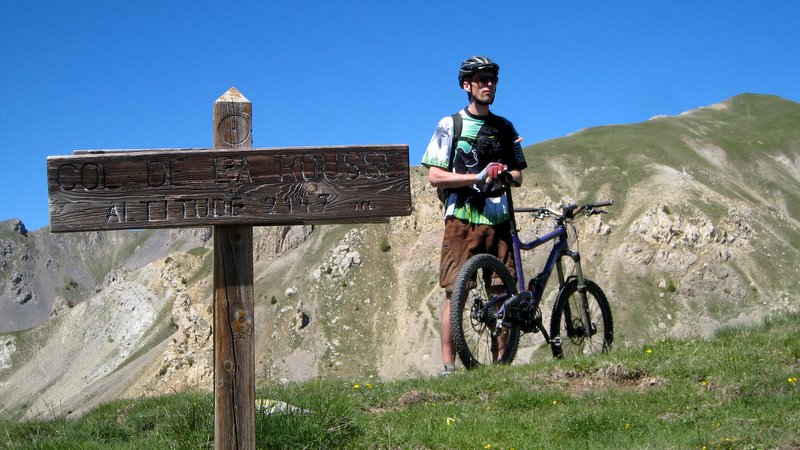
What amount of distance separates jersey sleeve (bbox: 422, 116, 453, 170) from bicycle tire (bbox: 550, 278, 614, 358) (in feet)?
6.52

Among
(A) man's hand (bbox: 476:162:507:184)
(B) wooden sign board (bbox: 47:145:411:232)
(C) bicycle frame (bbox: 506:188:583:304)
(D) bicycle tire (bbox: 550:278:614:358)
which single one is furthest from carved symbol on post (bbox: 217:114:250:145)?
(D) bicycle tire (bbox: 550:278:614:358)

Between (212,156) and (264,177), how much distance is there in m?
0.32

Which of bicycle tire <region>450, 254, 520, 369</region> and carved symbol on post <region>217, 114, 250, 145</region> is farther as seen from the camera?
bicycle tire <region>450, 254, 520, 369</region>

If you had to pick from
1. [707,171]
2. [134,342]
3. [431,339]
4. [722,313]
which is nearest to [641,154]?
[707,171]

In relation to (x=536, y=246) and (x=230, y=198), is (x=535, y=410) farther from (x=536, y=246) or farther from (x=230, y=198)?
(x=230, y=198)

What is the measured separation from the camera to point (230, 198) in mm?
4816

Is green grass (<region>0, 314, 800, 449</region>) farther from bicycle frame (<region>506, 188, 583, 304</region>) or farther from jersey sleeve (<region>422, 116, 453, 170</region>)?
jersey sleeve (<region>422, 116, 453, 170</region>)

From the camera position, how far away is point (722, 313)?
7050 cm

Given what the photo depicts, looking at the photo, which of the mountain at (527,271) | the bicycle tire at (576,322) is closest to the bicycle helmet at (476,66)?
the bicycle tire at (576,322)

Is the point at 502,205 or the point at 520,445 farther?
the point at 502,205

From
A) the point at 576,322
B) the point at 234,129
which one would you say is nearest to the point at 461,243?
the point at 576,322

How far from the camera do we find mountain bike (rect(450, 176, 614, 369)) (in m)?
7.80

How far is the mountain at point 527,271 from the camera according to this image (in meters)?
74.1

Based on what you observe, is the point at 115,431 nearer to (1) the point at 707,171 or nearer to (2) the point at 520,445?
(2) the point at 520,445
